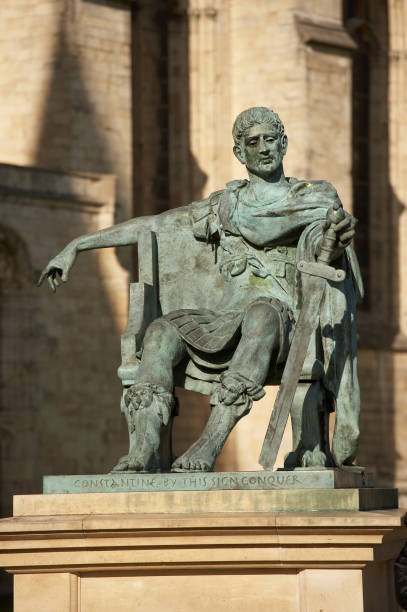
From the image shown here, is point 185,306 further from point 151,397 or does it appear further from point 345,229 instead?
point 345,229

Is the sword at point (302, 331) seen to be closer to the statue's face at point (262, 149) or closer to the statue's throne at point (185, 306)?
the statue's throne at point (185, 306)

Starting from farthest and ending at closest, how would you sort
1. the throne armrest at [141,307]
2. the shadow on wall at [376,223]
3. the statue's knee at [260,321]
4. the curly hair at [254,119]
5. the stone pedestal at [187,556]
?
the shadow on wall at [376,223]
the curly hair at [254,119]
the throne armrest at [141,307]
the statue's knee at [260,321]
the stone pedestal at [187,556]

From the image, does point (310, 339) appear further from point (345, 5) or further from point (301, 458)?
point (345, 5)

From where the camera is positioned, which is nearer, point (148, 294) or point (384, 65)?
point (148, 294)

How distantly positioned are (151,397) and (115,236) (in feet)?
3.27

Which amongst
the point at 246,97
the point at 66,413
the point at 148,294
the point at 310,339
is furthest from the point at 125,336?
the point at 246,97

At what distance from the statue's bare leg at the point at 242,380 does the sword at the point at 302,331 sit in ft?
0.43

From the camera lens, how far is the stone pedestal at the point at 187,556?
626 centimetres

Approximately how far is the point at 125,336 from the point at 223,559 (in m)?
1.33

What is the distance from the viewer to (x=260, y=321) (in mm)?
7023

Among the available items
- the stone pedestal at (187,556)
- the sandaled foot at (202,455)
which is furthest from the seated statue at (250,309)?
the stone pedestal at (187,556)

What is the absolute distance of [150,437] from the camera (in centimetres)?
692

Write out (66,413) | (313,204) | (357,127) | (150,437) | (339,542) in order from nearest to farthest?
1. (339,542)
2. (150,437)
3. (313,204)
4. (66,413)
5. (357,127)

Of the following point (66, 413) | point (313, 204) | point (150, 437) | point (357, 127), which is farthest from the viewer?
point (357, 127)
